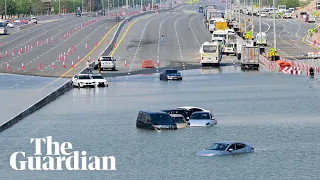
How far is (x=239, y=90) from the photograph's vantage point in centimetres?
13812

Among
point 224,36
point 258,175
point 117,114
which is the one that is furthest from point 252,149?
point 224,36

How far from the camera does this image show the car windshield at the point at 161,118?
9675cm

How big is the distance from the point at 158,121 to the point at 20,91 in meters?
40.3

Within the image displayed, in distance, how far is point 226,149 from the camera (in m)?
81.9

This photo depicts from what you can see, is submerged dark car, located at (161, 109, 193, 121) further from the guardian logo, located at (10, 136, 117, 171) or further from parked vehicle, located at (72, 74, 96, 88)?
parked vehicle, located at (72, 74, 96, 88)

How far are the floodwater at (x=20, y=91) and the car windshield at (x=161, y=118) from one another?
1343cm

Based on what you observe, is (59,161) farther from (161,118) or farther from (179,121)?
(179,121)

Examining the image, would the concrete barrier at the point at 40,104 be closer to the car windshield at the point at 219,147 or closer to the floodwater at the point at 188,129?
the floodwater at the point at 188,129

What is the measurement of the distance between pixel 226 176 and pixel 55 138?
932 inches

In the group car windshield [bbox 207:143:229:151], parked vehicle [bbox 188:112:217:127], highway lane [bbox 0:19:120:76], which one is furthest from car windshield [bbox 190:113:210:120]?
highway lane [bbox 0:19:120:76]

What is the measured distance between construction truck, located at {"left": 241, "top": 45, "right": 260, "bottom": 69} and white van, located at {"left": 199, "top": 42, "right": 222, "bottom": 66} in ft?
13.4

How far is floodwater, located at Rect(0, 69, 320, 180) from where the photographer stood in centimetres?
7769

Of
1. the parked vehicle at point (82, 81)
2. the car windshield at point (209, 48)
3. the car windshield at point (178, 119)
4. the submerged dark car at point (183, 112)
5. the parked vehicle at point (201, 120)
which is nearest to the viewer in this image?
the car windshield at point (178, 119)

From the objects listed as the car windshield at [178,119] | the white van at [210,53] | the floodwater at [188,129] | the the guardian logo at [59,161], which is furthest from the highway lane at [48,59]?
the the guardian logo at [59,161]
